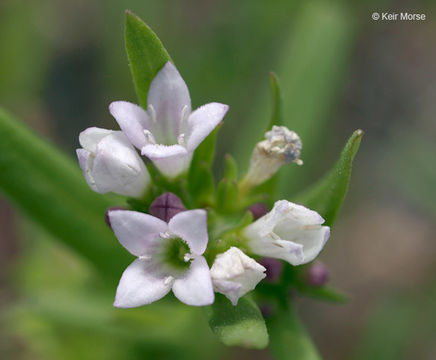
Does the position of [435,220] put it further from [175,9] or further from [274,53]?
[175,9]

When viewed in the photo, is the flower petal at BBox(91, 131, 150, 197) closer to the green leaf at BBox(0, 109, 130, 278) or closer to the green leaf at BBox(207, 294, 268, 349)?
the green leaf at BBox(207, 294, 268, 349)

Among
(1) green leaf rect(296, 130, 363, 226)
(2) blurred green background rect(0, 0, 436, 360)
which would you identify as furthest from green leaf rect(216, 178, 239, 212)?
(2) blurred green background rect(0, 0, 436, 360)

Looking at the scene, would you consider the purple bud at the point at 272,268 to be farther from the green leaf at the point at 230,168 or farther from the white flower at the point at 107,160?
the white flower at the point at 107,160

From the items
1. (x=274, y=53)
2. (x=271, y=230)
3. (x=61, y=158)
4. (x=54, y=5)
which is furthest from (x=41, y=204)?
(x=54, y=5)

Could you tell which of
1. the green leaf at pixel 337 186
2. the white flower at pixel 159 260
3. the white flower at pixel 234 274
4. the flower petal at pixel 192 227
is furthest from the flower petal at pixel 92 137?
the green leaf at pixel 337 186

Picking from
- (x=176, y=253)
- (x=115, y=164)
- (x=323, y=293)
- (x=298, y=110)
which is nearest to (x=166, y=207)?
(x=176, y=253)
